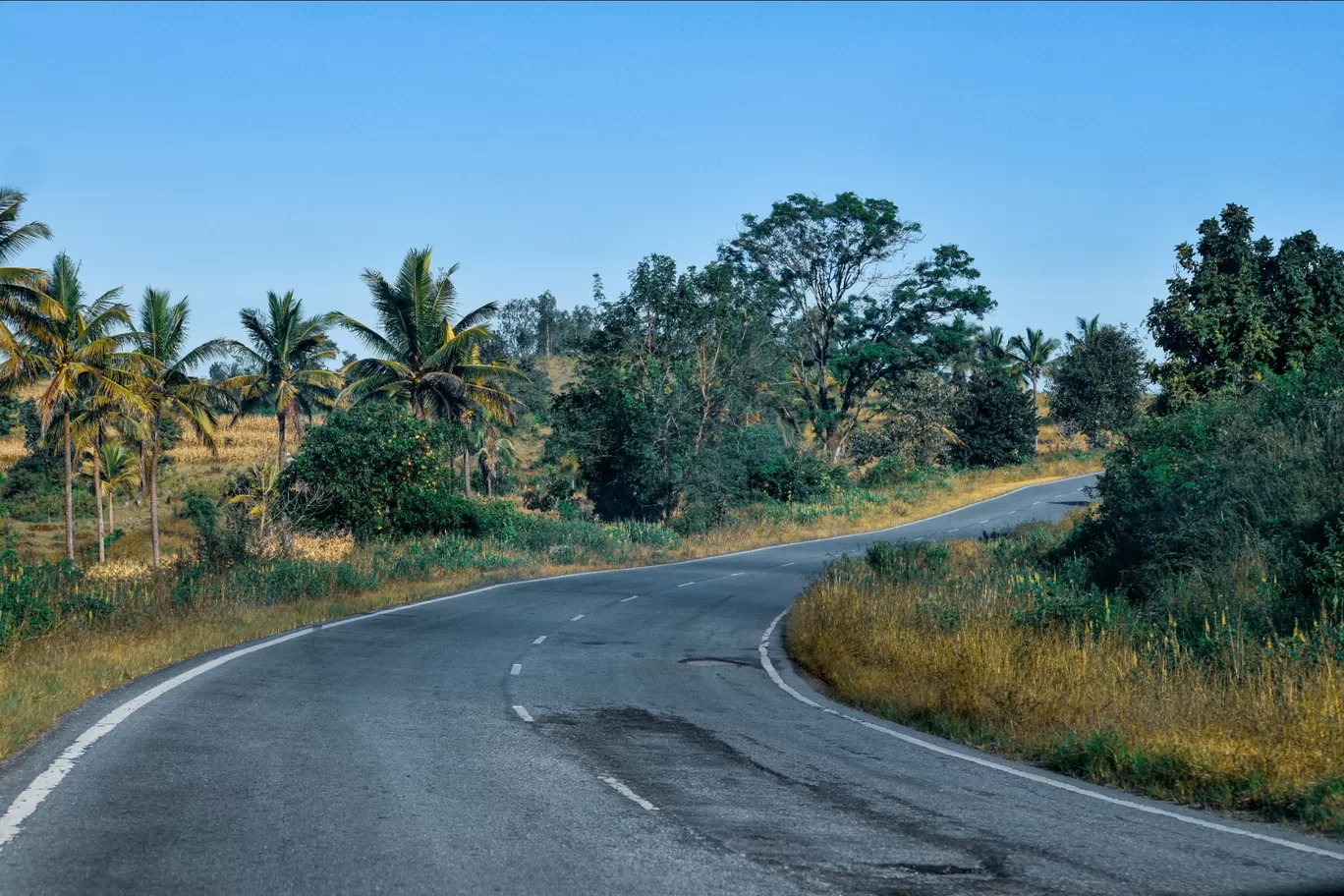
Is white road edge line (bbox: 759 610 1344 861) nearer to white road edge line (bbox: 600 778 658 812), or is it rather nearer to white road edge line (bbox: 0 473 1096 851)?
white road edge line (bbox: 0 473 1096 851)

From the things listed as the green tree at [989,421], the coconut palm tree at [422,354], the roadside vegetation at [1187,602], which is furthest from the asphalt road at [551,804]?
the green tree at [989,421]

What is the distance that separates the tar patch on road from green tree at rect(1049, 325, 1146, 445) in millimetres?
71703

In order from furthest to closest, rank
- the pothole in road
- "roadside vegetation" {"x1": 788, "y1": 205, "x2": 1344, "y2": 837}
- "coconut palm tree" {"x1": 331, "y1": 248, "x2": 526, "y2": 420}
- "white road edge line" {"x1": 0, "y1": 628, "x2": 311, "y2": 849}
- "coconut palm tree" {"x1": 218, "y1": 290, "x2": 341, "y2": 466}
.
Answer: "coconut palm tree" {"x1": 218, "y1": 290, "x2": 341, "y2": 466} → "coconut palm tree" {"x1": 331, "y1": 248, "x2": 526, "y2": 420} → the pothole in road → "roadside vegetation" {"x1": 788, "y1": 205, "x2": 1344, "y2": 837} → "white road edge line" {"x1": 0, "y1": 628, "x2": 311, "y2": 849}

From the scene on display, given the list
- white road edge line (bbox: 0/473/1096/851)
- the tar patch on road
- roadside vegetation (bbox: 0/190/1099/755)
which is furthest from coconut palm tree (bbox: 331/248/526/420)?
the tar patch on road

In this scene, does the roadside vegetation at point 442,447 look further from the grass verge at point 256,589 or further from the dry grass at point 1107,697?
the dry grass at point 1107,697

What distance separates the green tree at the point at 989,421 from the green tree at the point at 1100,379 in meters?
5.87

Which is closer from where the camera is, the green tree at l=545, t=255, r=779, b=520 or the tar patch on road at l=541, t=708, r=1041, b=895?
the tar patch on road at l=541, t=708, r=1041, b=895

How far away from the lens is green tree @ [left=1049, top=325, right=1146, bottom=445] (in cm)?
7750

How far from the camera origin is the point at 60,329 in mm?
37344

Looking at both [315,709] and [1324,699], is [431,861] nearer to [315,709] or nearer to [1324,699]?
[315,709]

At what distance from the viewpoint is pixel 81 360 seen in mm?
38906

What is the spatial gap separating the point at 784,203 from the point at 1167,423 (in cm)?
4290

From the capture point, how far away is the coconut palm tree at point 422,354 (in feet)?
145

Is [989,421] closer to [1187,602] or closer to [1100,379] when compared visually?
[1100,379]
